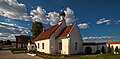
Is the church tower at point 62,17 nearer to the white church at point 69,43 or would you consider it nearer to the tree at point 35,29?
the white church at point 69,43

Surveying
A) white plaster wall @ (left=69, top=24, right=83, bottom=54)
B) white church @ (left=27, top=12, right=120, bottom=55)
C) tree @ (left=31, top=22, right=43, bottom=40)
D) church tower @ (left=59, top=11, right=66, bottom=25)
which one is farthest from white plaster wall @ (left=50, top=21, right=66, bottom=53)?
tree @ (left=31, top=22, right=43, bottom=40)

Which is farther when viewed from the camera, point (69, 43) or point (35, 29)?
point (35, 29)

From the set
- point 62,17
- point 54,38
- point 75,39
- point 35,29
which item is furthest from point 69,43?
point 35,29

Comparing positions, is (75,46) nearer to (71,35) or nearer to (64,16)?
(71,35)

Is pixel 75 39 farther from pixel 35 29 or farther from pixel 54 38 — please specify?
pixel 35 29

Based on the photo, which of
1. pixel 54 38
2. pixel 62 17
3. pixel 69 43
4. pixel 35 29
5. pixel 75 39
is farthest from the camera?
pixel 35 29

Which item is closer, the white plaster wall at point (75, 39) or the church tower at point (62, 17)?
the white plaster wall at point (75, 39)

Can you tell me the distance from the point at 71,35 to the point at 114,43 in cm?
872

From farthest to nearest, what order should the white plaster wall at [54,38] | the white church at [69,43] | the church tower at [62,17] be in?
the church tower at [62,17], the white plaster wall at [54,38], the white church at [69,43]

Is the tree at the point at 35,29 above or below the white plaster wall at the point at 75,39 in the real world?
above

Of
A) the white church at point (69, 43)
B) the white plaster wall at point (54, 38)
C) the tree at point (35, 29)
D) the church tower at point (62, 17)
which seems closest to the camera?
the white church at point (69, 43)

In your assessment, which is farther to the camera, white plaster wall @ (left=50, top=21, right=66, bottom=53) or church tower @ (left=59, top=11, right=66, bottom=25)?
church tower @ (left=59, top=11, right=66, bottom=25)

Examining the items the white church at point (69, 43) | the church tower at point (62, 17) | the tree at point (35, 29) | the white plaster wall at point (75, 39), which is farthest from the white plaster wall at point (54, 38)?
the tree at point (35, 29)

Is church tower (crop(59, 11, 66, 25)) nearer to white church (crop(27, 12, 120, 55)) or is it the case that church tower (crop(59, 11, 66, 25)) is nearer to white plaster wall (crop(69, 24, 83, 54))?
white church (crop(27, 12, 120, 55))
